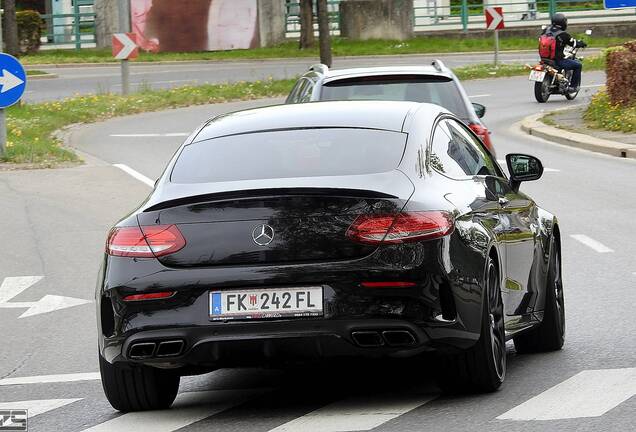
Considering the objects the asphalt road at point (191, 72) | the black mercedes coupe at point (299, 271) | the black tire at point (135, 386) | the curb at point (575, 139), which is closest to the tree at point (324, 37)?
the asphalt road at point (191, 72)

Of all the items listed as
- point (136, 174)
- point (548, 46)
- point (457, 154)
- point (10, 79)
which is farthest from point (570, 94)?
point (457, 154)

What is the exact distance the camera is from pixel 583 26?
5819 cm

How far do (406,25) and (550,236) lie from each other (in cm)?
5215

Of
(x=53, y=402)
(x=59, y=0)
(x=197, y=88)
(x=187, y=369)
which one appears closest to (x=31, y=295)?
(x=53, y=402)

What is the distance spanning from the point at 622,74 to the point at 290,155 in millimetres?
20050

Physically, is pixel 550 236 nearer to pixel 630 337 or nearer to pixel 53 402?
pixel 630 337

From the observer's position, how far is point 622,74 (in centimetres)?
2714

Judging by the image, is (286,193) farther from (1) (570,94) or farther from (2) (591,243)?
(1) (570,94)

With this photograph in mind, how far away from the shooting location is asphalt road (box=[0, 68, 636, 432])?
289 inches

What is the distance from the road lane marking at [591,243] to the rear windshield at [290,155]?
20.8 ft

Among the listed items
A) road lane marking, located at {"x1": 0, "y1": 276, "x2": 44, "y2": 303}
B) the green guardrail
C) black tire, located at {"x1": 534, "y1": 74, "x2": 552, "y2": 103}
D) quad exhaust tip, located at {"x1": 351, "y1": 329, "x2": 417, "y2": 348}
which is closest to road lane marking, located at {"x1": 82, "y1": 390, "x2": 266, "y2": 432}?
quad exhaust tip, located at {"x1": 351, "y1": 329, "x2": 417, "y2": 348}

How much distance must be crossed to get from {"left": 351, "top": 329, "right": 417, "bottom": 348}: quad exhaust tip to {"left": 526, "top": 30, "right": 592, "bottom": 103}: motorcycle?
89.1 ft

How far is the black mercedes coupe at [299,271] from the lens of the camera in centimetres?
719

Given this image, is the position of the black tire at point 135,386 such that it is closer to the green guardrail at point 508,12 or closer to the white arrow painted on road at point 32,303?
the white arrow painted on road at point 32,303
